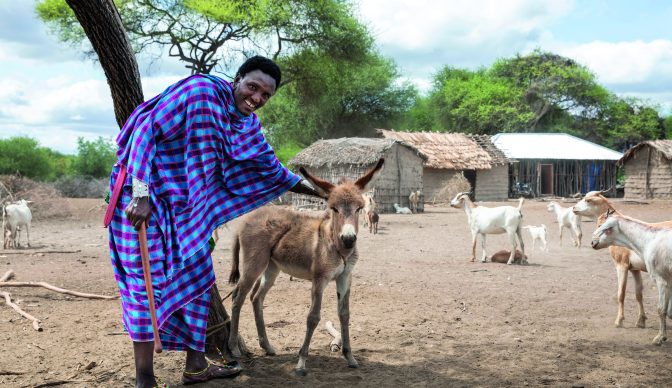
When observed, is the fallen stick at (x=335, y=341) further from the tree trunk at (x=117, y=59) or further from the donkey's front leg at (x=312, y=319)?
the tree trunk at (x=117, y=59)

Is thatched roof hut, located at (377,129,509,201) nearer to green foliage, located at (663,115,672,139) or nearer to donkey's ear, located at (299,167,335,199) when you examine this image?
green foliage, located at (663,115,672,139)

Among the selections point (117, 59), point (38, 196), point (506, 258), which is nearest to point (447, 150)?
point (38, 196)

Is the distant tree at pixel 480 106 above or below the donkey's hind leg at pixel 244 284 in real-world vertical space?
above

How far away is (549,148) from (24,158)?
3231cm

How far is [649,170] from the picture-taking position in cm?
3145

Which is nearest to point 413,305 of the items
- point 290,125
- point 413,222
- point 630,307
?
point 630,307

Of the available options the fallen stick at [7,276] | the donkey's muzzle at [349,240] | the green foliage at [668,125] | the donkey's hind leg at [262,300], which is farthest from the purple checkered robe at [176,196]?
the green foliage at [668,125]

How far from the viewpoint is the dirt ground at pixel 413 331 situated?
482 centimetres

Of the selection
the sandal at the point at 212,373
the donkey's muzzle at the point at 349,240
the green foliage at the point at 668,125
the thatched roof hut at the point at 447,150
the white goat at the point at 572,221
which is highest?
the green foliage at the point at 668,125

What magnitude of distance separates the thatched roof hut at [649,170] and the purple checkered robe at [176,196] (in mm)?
30860

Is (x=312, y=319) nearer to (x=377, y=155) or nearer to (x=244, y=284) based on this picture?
(x=244, y=284)

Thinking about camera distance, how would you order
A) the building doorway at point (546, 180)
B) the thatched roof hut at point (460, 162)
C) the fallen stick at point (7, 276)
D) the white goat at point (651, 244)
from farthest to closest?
the building doorway at point (546, 180), the thatched roof hut at point (460, 162), the fallen stick at point (7, 276), the white goat at point (651, 244)

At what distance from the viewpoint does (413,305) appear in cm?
754

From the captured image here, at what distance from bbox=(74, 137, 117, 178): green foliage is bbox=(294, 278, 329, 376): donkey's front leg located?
35.7 metres
